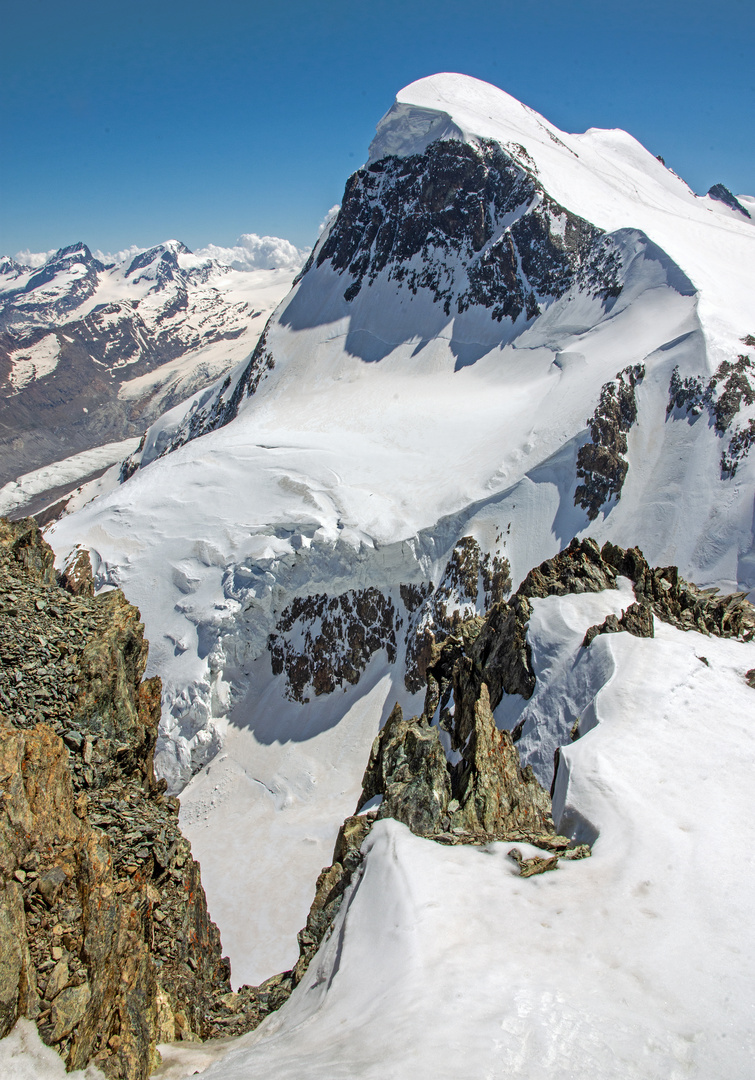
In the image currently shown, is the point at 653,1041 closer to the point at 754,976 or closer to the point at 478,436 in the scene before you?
the point at 754,976

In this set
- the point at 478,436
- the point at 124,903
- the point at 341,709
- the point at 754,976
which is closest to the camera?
the point at 754,976

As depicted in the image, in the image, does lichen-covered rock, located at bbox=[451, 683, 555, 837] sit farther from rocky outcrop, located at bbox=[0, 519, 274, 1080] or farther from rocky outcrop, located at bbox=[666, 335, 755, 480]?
rocky outcrop, located at bbox=[666, 335, 755, 480]

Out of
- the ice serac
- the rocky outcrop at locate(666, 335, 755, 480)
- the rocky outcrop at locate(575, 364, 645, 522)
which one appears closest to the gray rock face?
the ice serac

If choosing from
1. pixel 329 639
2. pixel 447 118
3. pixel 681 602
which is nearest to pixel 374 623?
pixel 329 639

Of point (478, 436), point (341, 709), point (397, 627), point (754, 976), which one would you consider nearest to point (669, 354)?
point (478, 436)

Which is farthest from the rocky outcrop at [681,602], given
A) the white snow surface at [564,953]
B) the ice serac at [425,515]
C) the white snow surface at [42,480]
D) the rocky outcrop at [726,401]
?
the white snow surface at [42,480]

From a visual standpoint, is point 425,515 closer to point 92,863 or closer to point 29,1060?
point 92,863

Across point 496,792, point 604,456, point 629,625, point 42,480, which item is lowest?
point 42,480
